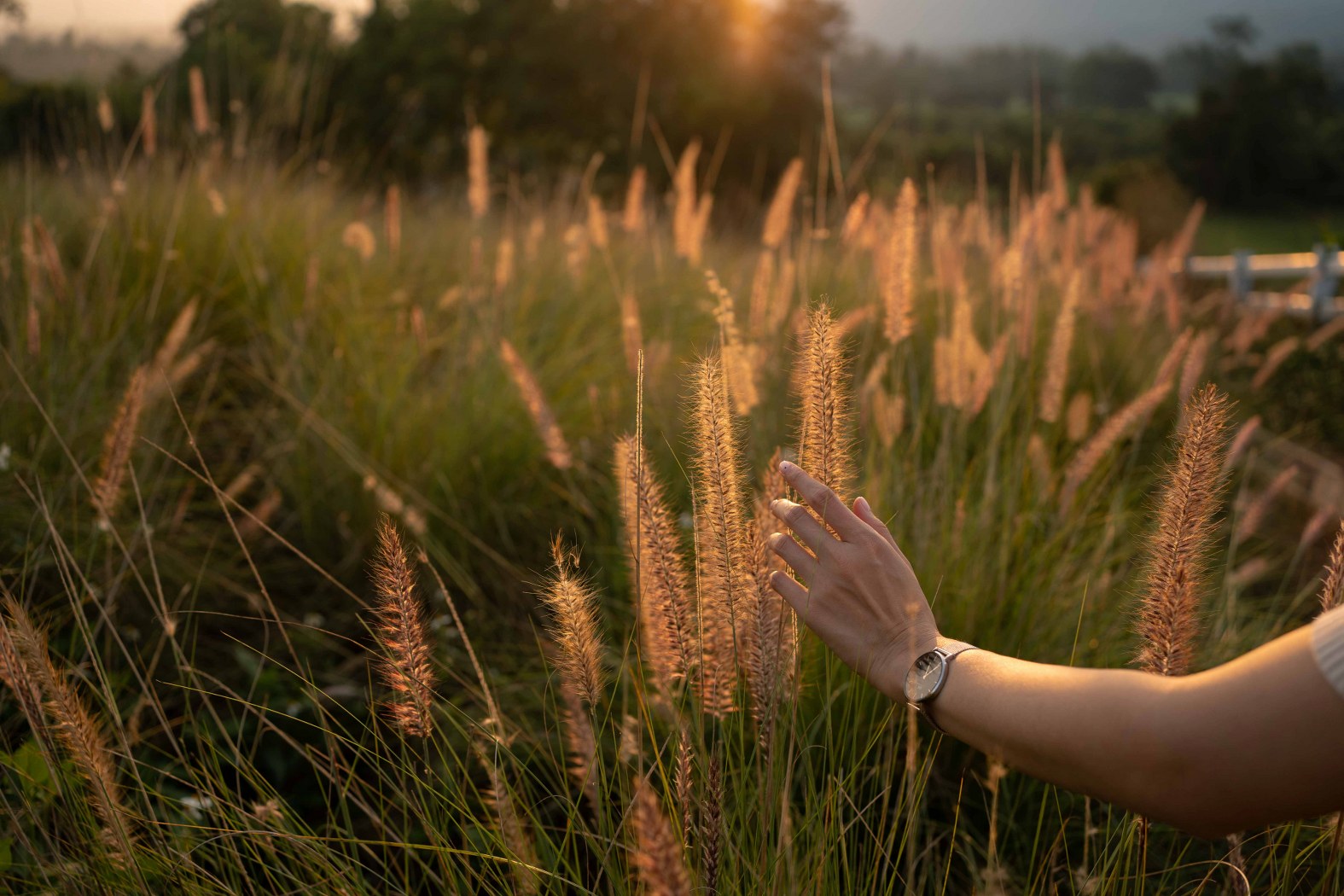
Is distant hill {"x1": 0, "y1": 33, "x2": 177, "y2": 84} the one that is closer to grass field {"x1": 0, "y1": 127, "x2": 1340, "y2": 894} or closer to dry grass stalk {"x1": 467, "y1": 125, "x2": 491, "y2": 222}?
grass field {"x1": 0, "y1": 127, "x2": 1340, "y2": 894}

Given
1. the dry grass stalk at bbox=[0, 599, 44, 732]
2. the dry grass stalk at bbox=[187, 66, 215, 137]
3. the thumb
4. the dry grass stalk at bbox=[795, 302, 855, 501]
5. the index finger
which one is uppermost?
the dry grass stalk at bbox=[187, 66, 215, 137]

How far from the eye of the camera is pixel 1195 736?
0.80 metres

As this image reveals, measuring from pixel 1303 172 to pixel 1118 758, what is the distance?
137ft

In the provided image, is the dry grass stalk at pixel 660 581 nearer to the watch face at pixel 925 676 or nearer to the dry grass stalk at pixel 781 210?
the watch face at pixel 925 676

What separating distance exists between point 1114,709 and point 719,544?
47cm

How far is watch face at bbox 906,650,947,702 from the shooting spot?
1055 millimetres

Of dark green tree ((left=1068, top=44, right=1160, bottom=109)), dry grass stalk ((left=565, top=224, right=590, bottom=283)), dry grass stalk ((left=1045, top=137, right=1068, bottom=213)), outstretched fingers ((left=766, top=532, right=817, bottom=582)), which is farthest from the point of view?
dark green tree ((left=1068, top=44, right=1160, bottom=109))

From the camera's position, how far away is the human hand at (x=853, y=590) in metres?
1.09

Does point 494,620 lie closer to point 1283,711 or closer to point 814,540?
point 814,540

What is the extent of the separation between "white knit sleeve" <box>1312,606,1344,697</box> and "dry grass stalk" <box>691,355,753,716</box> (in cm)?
54

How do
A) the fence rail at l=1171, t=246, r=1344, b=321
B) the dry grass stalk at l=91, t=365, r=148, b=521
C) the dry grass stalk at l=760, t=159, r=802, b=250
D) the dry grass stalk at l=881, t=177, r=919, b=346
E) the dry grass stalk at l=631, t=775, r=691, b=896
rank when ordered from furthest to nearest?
the fence rail at l=1171, t=246, r=1344, b=321 < the dry grass stalk at l=760, t=159, r=802, b=250 < the dry grass stalk at l=881, t=177, r=919, b=346 < the dry grass stalk at l=91, t=365, r=148, b=521 < the dry grass stalk at l=631, t=775, r=691, b=896

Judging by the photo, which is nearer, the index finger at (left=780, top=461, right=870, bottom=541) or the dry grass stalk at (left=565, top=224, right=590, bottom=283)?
the index finger at (left=780, top=461, right=870, bottom=541)

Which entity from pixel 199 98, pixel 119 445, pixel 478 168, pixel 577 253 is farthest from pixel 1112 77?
pixel 119 445

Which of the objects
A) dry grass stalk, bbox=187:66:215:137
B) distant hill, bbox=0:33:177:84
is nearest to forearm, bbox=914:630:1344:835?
dry grass stalk, bbox=187:66:215:137
